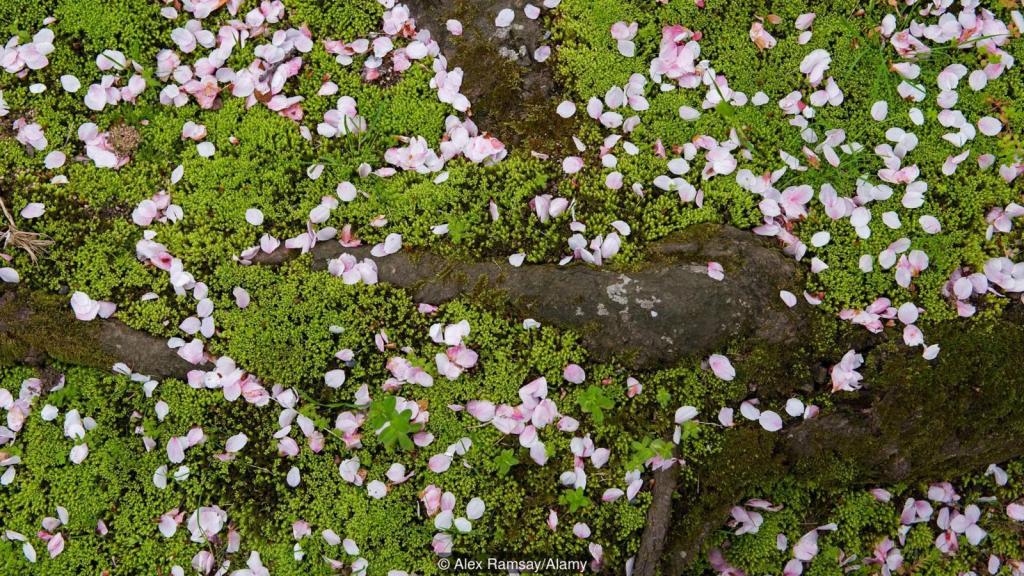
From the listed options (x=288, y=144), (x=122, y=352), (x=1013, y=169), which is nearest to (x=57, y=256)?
(x=122, y=352)

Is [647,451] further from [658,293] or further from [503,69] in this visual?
[503,69]

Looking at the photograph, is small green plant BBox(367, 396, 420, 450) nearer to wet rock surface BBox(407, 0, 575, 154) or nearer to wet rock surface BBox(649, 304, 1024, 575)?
wet rock surface BBox(649, 304, 1024, 575)

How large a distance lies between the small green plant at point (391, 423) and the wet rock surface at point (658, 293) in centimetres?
54

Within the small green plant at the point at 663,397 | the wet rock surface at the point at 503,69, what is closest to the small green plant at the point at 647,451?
the small green plant at the point at 663,397

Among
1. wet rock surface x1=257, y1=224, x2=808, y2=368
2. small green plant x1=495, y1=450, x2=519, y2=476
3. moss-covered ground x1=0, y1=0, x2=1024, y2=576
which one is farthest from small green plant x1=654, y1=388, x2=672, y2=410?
small green plant x1=495, y1=450, x2=519, y2=476

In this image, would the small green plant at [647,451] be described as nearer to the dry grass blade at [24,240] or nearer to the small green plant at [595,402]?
the small green plant at [595,402]

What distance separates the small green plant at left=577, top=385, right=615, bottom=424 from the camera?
3.07 meters

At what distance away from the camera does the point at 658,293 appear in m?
3.05

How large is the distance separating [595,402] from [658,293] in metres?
0.56

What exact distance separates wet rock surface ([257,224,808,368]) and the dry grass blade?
180 centimetres

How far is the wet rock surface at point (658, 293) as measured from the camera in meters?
3.05

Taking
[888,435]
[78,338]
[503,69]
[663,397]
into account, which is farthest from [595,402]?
[78,338]

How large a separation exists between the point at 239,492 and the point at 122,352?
881mm

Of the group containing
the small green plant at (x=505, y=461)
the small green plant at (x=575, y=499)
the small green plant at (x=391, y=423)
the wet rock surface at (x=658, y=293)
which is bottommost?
the small green plant at (x=575, y=499)
